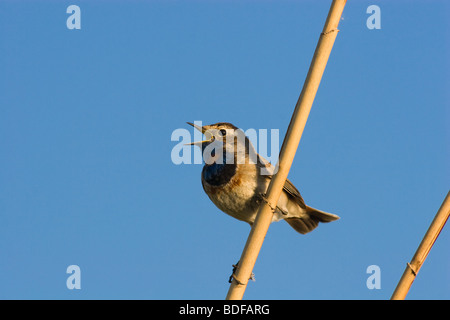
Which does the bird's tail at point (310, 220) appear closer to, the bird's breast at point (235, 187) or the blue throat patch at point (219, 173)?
the bird's breast at point (235, 187)

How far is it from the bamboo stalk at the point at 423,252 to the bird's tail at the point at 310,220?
361 centimetres

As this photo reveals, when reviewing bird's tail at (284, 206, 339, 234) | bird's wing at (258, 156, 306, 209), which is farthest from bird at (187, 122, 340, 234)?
bird's tail at (284, 206, 339, 234)

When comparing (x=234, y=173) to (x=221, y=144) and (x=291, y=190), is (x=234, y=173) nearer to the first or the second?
(x=221, y=144)

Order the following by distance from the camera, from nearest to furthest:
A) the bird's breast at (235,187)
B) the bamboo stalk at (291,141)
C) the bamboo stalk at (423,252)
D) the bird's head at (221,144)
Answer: the bamboo stalk at (423,252) < the bamboo stalk at (291,141) < the bird's breast at (235,187) < the bird's head at (221,144)

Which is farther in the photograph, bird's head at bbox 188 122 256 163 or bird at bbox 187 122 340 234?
bird's head at bbox 188 122 256 163

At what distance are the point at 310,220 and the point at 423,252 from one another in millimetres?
3773

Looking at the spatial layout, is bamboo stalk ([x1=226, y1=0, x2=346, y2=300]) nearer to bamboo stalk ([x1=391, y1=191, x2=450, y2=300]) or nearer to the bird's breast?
bamboo stalk ([x1=391, y1=191, x2=450, y2=300])

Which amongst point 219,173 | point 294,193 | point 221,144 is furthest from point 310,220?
point 221,144

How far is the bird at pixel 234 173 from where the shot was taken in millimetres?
6387

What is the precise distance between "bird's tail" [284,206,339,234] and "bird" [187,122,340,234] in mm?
414

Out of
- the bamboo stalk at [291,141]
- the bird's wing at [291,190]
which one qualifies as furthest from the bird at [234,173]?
the bamboo stalk at [291,141]

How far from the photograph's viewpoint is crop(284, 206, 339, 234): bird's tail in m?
7.11
